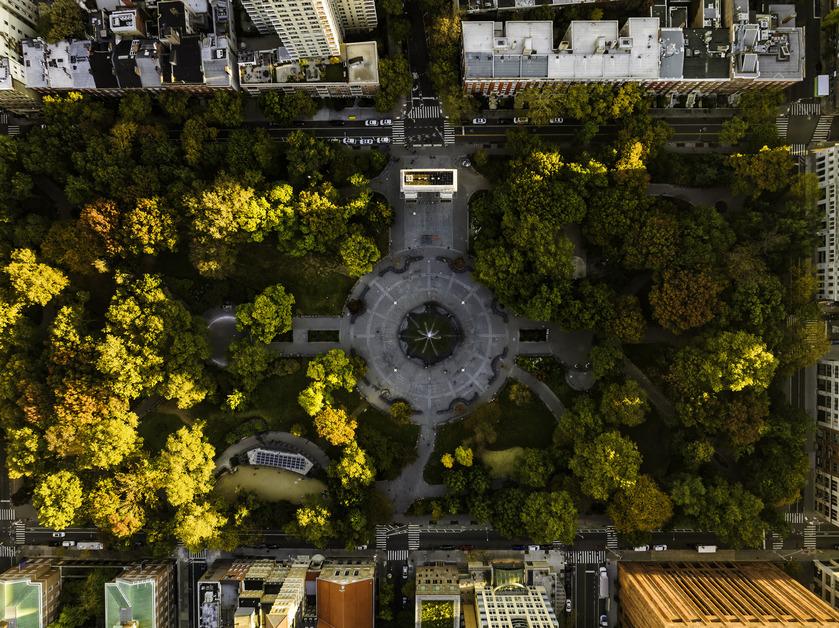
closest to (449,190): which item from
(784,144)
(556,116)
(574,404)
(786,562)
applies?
(556,116)

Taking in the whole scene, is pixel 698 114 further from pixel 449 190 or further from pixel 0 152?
pixel 0 152

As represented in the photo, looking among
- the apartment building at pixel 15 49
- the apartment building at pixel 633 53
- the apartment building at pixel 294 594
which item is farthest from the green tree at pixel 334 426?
the apartment building at pixel 15 49

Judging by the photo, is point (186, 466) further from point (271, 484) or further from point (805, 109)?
point (805, 109)

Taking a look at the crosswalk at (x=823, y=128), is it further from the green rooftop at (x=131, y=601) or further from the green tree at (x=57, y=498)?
the green tree at (x=57, y=498)

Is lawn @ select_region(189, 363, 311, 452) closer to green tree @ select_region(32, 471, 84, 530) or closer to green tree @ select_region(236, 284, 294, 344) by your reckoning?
green tree @ select_region(236, 284, 294, 344)

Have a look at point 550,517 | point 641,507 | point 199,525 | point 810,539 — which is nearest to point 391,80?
point 550,517

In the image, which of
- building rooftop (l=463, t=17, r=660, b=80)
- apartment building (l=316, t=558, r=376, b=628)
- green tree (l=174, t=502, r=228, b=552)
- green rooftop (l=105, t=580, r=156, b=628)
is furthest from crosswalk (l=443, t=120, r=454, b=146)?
green rooftop (l=105, t=580, r=156, b=628)
